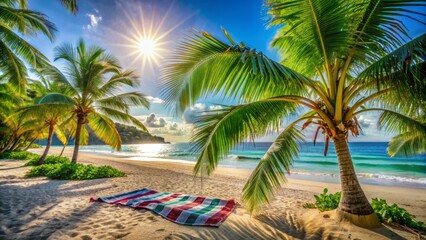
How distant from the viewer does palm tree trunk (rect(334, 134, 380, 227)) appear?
11.8ft

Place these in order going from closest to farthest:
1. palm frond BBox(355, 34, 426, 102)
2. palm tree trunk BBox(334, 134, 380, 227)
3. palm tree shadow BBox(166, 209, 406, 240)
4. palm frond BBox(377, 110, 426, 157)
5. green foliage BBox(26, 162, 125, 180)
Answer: palm frond BBox(355, 34, 426, 102) → palm tree shadow BBox(166, 209, 406, 240) → palm tree trunk BBox(334, 134, 380, 227) → palm frond BBox(377, 110, 426, 157) → green foliage BBox(26, 162, 125, 180)

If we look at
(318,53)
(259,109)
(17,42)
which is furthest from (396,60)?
(17,42)

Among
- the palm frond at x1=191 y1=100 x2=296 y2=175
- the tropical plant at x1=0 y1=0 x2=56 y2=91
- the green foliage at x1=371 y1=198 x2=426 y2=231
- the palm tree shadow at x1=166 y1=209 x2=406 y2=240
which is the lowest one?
the palm tree shadow at x1=166 y1=209 x2=406 y2=240

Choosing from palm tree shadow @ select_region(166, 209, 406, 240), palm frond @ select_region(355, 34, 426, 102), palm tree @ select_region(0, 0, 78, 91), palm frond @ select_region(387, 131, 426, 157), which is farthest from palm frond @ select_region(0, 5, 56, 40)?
palm frond @ select_region(387, 131, 426, 157)

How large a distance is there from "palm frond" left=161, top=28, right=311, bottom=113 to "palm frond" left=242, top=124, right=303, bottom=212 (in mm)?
1323

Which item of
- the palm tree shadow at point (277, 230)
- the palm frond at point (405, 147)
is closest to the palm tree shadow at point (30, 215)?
the palm tree shadow at point (277, 230)

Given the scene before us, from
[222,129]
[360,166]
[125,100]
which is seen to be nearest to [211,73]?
[222,129]

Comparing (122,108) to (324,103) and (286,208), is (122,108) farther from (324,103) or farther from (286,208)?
(324,103)

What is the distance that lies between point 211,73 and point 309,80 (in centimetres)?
141

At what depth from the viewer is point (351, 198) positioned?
3.72 m

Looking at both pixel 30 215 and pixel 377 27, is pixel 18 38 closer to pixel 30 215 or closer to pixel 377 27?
pixel 30 215

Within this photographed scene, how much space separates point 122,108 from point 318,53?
9555 mm

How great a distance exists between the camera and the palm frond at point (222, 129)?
374 cm

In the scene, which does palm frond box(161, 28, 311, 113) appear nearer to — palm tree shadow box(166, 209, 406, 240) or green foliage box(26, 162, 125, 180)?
palm tree shadow box(166, 209, 406, 240)
